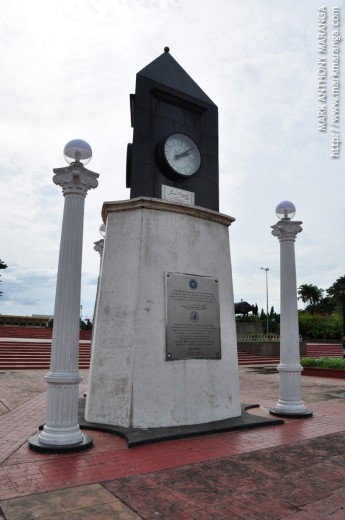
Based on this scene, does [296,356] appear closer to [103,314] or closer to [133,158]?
[103,314]

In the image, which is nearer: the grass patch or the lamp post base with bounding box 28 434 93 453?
the lamp post base with bounding box 28 434 93 453

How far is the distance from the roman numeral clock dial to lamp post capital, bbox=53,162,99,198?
6.54 feet

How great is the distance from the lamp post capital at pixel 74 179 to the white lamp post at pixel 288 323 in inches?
166

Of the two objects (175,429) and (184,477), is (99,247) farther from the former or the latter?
(184,477)

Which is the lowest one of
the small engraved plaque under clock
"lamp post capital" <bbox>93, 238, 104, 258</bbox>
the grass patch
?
the grass patch

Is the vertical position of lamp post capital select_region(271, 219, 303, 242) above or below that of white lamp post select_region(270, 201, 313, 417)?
above

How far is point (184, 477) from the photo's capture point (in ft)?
14.4

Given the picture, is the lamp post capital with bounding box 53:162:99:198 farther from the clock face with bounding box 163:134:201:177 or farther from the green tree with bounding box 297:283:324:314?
the green tree with bounding box 297:283:324:314

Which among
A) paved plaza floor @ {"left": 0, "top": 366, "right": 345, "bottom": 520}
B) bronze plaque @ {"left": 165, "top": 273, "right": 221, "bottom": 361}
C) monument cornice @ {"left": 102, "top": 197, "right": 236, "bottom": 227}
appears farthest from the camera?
monument cornice @ {"left": 102, "top": 197, "right": 236, "bottom": 227}

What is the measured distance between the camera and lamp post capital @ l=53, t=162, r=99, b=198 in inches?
226

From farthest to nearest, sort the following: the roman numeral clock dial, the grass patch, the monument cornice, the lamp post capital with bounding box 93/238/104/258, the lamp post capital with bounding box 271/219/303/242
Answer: the grass patch → the lamp post capital with bounding box 93/238/104/258 → the lamp post capital with bounding box 271/219/303/242 → the roman numeral clock dial → the monument cornice

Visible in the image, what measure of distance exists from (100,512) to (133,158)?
17.8 feet

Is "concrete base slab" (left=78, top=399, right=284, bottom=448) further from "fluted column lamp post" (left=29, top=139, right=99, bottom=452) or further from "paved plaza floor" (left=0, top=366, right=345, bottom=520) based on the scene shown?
"fluted column lamp post" (left=29, top=139, right=99, bottom=452)

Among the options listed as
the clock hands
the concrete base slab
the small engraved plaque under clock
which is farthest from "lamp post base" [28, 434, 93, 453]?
the clock hands
